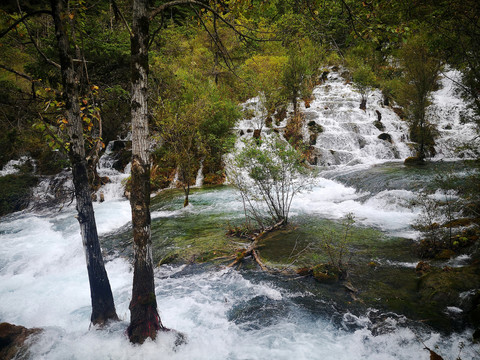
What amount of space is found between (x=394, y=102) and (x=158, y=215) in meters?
26.4

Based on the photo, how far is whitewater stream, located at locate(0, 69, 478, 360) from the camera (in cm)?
371

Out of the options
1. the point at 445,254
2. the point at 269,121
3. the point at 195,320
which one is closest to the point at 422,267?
the point at 445,254

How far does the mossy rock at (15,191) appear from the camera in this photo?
13.9m

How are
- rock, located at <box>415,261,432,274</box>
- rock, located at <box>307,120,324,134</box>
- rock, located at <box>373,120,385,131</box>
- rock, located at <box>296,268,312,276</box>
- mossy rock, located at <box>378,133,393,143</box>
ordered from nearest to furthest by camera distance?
rock, located at <box>415,261,432,274</box> → rock, located at <box>296,268,312,276</box> → mossy rock, located at <box>378,133,393,143</box> → rock, located at <box>373,120,385,131</box> → rock, located at <box>307,120,324,134</box>

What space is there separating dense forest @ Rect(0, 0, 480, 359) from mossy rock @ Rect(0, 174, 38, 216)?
0.24 feet

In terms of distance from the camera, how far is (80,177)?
3.55m

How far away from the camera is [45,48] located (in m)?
13.4

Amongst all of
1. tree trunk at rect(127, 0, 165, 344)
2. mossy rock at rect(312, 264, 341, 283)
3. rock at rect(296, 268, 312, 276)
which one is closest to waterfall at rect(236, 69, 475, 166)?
mossy rock at rect(312, 264, 341, 283)

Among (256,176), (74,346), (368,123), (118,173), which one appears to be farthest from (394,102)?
(74,346)

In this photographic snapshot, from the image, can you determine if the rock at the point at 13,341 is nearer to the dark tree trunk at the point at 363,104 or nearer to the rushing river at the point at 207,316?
the rushing river at the point at 207,316

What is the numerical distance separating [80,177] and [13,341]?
105 inches

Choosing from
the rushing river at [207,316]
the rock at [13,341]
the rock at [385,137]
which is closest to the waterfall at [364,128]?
the rock at [385,137]

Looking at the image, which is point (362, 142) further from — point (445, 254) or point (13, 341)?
point (13, 341)

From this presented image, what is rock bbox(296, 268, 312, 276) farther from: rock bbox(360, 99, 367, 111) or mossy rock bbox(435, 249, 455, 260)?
rock bbox(360, 99, 367, 111)
